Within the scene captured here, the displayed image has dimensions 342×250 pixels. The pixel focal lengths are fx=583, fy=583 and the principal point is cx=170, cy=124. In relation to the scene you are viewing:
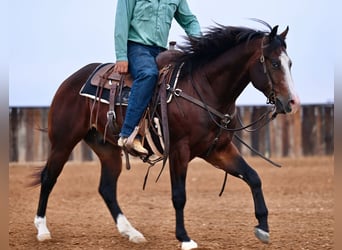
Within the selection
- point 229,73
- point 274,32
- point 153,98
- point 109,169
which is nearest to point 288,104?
point 274,32

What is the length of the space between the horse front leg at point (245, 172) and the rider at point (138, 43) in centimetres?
82

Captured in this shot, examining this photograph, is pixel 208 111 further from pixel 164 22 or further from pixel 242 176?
pixel 164 22

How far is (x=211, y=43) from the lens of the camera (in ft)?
20.7

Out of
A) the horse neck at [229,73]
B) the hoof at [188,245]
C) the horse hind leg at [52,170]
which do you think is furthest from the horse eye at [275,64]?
the horse hind leg at [52,170]

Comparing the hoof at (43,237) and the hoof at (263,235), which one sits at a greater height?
the hoof at (263,235)

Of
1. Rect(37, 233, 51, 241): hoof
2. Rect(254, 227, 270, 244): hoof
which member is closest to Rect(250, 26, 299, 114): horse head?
Rect(254, 227, 270, 244): hoof

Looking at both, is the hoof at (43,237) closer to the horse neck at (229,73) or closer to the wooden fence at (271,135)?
the horse neck at (229,73)

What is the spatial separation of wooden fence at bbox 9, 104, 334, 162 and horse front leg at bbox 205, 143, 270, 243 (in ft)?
41.1

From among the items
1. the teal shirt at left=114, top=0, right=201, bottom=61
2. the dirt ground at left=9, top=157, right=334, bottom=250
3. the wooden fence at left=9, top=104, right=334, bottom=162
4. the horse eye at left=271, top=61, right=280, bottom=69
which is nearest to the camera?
the horse eye at left=271, top=61, right=280, bottom=69

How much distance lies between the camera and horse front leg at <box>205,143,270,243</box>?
19.7 feet

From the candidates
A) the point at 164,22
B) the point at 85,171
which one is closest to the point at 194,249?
the point at 164,22

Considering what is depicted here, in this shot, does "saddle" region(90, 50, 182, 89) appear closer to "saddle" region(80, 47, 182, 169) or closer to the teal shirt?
"saddle" region(80, 47, 182, 169)

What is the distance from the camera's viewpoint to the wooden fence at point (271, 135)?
1866cm

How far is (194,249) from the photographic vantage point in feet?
19.5
